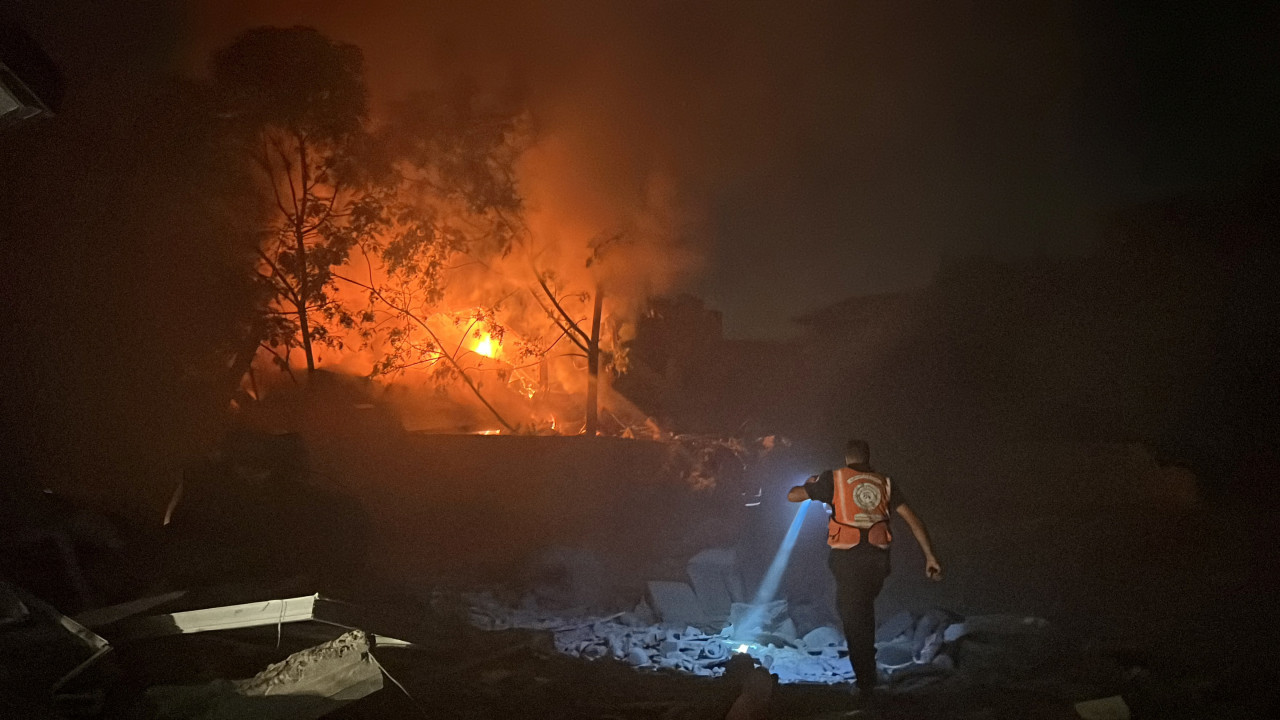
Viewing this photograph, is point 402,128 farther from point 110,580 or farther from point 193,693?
point 193,693

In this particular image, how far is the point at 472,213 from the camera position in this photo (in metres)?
14.0

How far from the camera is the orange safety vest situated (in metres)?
5.27

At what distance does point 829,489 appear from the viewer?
5461mm

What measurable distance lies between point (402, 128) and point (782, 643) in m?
10.8

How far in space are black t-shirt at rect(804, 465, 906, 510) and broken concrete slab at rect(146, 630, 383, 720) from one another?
3.05 m

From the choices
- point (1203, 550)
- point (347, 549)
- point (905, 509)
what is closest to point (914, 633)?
point (905, 509)

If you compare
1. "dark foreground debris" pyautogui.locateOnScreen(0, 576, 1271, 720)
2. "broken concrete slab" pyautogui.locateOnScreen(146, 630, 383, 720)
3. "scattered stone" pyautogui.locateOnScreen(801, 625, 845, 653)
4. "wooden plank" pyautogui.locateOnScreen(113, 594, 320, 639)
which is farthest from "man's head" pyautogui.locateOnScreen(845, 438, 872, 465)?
"wooden plank" pyautogui.locateOnScreen(113, 594, 320, 639)

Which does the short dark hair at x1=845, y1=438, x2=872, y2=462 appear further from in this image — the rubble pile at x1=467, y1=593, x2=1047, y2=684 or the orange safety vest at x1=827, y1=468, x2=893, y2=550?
the rubble pile at x1=467, y1=593, x2=1047, y2=684

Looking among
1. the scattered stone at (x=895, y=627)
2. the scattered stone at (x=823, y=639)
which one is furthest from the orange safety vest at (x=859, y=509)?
the scattered stone at (x=823, y=639)

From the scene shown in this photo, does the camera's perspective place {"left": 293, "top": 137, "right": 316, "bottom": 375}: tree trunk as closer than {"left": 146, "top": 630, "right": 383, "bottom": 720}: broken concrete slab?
No

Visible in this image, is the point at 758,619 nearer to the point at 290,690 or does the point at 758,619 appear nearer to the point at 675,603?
the point at 675,603

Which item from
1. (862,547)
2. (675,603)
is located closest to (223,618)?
(675,603)

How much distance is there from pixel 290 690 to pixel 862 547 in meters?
3.67

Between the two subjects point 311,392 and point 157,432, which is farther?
point 311,392
